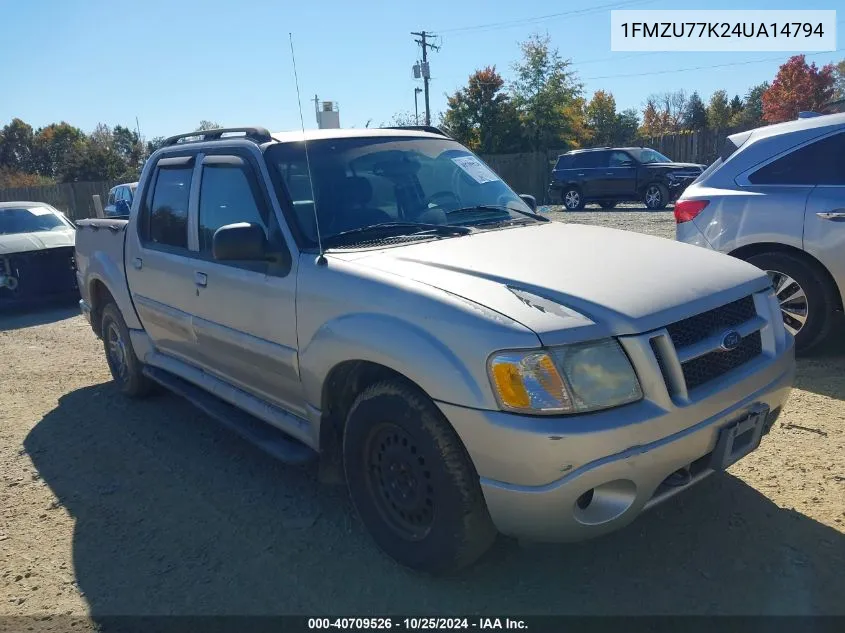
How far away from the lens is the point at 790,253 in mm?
5176

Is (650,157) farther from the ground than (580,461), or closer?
farther from the ground

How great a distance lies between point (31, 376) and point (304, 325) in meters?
4.69

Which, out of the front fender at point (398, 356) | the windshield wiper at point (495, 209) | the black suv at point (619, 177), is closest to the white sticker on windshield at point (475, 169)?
the windshield wiper at point (495, 209)

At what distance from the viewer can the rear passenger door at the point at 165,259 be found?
4.30 meters

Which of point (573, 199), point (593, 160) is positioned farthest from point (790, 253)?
point (573, 199)

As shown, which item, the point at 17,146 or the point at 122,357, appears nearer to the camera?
the point at 122,357

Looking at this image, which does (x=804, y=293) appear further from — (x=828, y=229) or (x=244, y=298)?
(x=244, y=298)

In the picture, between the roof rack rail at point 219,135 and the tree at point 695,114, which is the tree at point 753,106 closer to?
the tree at point 695,114

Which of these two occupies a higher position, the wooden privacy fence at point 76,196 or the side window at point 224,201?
the side window at point 224,201

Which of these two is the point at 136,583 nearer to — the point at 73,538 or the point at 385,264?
the point at 73,538

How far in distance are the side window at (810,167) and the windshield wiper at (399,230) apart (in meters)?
3.07

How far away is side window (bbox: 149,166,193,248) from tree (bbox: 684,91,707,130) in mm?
73700

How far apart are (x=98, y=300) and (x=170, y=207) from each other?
6.13 ft

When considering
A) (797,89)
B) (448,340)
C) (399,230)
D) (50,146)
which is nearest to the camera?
(448,340)
